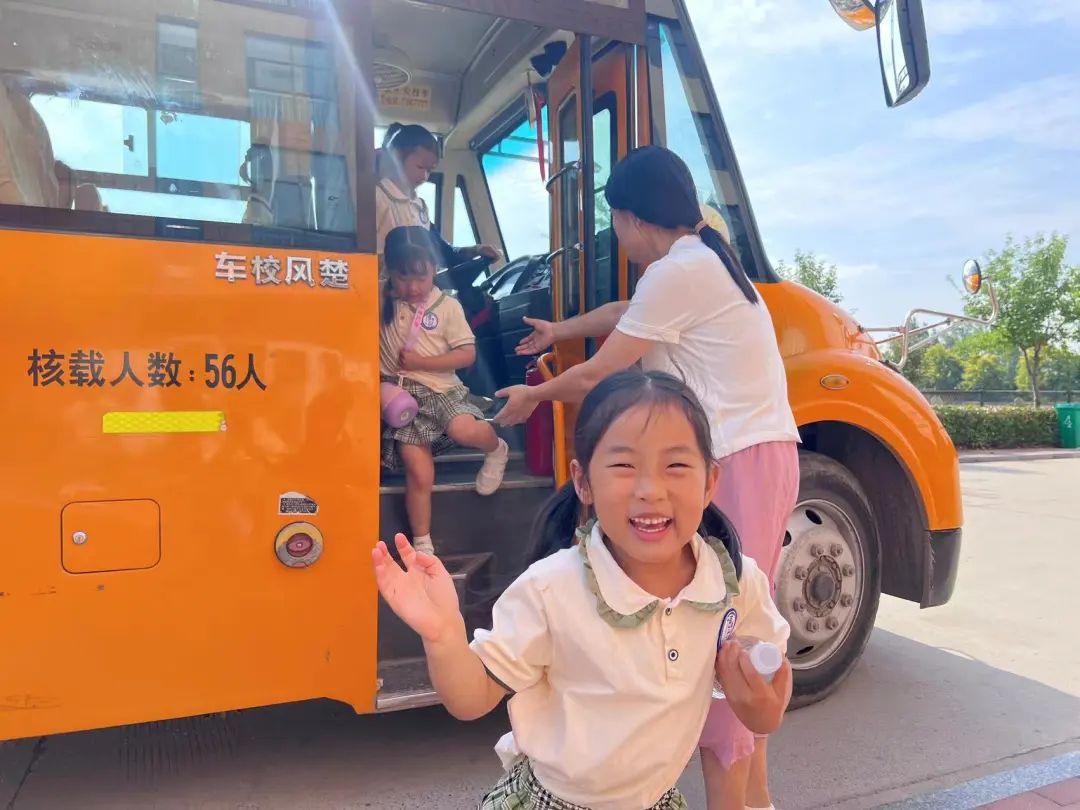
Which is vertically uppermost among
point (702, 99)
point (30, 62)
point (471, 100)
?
point (471, 100)

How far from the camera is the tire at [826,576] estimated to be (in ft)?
11.6

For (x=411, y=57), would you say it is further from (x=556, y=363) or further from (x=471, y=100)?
(x=556, y=363)

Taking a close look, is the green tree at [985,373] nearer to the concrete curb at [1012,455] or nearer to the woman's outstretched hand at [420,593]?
the concrete curb at [1012,455]

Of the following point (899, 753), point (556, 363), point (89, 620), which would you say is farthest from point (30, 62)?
point (899, 753)

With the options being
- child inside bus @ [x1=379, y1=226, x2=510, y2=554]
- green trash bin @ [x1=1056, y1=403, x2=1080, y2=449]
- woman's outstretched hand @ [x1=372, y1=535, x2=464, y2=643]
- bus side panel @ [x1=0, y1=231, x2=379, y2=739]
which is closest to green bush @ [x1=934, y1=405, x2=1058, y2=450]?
green trash bin @ [x1=1056, y1=403, x2=1080, y2=449]

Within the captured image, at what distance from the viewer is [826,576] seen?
11.8 ft

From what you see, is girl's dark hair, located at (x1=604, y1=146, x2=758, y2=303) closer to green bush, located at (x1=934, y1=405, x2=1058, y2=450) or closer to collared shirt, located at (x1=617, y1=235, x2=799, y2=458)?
collared shirt, located at (x1=617, y1=235, x2=799, y2=458)

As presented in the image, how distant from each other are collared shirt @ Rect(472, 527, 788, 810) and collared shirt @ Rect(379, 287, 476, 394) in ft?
6.14

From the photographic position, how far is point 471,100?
4.70m

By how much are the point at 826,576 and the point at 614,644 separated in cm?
249

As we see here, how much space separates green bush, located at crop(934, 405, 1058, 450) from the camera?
61.4 feet

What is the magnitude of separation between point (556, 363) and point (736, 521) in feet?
4.22

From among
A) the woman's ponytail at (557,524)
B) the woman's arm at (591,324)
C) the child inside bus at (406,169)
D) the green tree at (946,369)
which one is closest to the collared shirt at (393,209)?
the child inside bus at (406,169)

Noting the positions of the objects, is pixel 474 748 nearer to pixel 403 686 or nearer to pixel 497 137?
pixel 403 686
